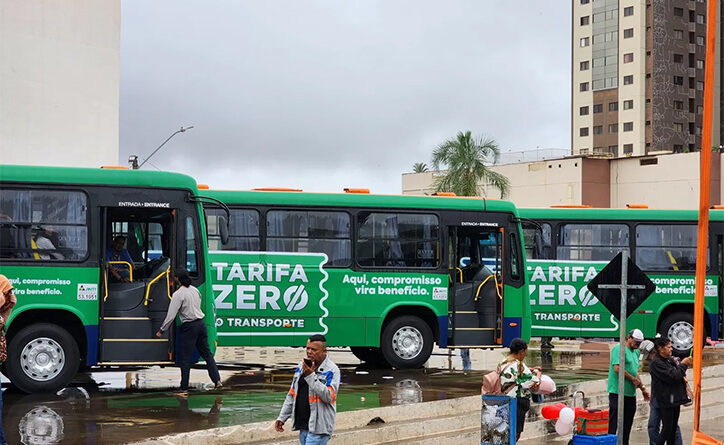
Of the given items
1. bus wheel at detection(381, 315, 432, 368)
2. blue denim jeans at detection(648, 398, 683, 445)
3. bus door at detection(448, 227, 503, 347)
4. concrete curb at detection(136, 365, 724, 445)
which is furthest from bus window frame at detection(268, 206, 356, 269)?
blue denim jeans at detection(648, 398, 683, 445)

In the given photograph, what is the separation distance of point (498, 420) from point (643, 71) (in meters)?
97.1

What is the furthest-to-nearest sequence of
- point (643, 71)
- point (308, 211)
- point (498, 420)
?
point (643, 71) < point (308, 211) < point (498, 420)

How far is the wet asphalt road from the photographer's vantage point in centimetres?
1219

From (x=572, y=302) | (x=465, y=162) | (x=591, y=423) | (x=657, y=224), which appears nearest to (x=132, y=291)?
(x=591, y=423)

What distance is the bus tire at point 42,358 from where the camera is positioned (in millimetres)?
14781

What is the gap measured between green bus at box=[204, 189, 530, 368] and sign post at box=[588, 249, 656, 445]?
7250 mm

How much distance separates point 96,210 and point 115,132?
21.3 metres

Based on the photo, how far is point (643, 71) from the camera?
338 feet

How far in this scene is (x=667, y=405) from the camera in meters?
12.8

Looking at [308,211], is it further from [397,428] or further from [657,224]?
[657,224]

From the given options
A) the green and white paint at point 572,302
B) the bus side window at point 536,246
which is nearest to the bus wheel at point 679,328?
the green and white paint at point 572,302

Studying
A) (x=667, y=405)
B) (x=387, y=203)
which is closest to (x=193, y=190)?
(x=387, y=203)

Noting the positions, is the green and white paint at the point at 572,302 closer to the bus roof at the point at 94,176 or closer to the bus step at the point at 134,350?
the bus roof at the point at 94,176

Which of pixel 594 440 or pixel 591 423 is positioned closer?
pixel 594 440
